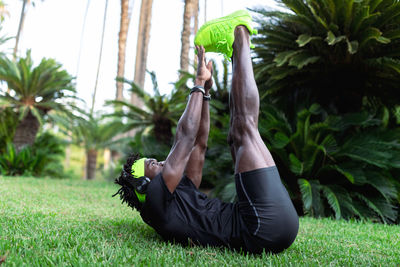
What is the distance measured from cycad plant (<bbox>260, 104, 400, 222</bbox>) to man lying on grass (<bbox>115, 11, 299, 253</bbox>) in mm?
2949

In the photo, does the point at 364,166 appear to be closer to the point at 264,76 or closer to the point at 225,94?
the point at 264,76

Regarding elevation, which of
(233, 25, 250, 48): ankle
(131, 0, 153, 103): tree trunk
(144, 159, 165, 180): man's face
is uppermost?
(131, 0, 153, 103): tree trunk

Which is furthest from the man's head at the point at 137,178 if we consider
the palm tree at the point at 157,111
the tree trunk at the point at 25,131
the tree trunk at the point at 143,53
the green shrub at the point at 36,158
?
the tree trunk at the point at 143,53

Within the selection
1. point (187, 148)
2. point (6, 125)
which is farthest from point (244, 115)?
point (6, 125)

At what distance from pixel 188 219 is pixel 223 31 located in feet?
5.19

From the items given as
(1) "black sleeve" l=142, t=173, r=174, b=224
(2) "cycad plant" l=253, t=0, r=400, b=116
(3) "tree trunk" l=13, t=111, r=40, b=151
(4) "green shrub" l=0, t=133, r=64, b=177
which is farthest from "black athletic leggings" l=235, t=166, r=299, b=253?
(3) "tree trunk" l=13, t=111, r=40, b=151

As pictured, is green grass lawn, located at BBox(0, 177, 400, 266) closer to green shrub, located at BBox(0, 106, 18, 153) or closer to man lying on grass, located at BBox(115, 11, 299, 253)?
man lying on grass, located at BBox(115, 11, 299, 253)

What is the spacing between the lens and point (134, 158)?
2699 mm

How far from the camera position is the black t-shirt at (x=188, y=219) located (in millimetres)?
2387

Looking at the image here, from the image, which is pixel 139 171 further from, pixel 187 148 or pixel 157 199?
pixel 187 148

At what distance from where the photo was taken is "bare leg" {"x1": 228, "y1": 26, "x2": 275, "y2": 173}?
2.39 meters

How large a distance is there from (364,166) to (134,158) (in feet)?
14.3

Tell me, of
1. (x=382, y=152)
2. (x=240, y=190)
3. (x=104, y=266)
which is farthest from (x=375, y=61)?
(x=104, y=266)

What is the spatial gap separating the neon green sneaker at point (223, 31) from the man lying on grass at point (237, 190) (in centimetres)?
1
